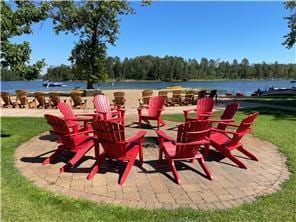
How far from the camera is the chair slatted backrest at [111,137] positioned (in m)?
5.67

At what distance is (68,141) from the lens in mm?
6586

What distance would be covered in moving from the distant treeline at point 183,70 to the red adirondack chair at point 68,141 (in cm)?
8959

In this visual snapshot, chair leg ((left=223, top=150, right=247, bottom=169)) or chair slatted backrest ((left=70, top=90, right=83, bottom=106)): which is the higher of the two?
chair leg ((left=223, top=150, right=247, bottom=169))

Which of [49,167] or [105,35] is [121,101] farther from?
[105,35]

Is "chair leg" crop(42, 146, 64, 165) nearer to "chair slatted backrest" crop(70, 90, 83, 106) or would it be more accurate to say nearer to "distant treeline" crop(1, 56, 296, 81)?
"chair slatted backrest" crop(70, 90, 83, 106)

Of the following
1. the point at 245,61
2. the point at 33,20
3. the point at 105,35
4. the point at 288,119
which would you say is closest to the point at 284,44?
the point at 105,35

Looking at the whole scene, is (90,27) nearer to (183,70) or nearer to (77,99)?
(77,99)

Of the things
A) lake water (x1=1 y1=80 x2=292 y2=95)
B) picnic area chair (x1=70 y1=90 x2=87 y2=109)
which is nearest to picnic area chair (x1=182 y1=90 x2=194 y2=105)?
picnic area chair (x1=70 y1=90 x2=87 y2=109)

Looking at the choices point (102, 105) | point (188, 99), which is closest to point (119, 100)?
point (188, 99)

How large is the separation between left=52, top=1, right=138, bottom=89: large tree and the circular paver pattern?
22.4m

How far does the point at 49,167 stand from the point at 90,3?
23.7 meters

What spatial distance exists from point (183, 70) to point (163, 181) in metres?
→ 121

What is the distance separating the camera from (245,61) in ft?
484

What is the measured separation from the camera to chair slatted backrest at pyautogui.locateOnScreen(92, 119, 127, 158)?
5668 mm
